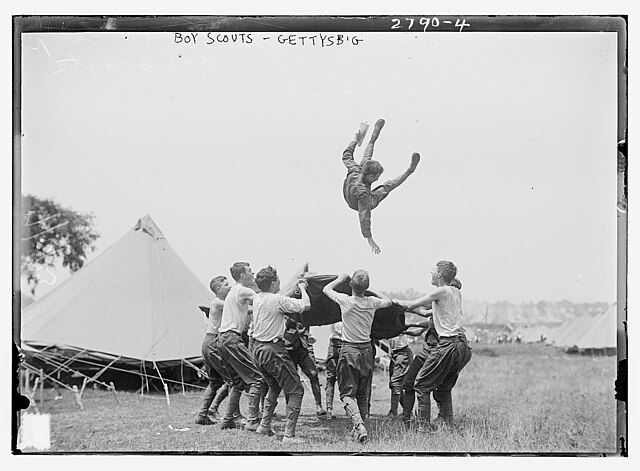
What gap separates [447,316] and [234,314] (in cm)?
145

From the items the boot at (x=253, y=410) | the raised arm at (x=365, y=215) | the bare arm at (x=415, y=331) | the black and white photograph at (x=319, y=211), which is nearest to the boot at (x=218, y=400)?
the black and white photograph at (x=319, y=211)

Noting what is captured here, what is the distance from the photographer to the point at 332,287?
22.8ft

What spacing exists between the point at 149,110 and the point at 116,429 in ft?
7.33

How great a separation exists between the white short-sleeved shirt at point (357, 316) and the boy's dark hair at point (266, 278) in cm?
47

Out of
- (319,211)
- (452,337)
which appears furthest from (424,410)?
(319,211)

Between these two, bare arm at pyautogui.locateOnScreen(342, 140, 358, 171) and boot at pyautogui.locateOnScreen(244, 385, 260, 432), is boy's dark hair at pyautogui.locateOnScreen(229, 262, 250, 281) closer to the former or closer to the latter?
boot at pyautogui.locateOnScreen(244, 385, 260, 432)

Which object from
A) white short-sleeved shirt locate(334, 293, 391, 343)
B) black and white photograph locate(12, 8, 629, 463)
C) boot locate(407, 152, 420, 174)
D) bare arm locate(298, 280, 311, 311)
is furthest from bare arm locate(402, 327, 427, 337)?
boot locate(407, 152, 420, 174)

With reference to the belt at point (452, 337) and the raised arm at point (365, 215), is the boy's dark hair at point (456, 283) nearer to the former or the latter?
the belt at point (452, 337)

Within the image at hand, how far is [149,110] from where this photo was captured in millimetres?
7172

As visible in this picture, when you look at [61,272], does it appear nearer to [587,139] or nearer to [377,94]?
[377,94]

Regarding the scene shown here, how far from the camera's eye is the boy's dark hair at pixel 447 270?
7.01m

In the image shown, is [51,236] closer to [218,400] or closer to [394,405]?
[218,400]

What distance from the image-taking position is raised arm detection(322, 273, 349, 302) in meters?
6.90

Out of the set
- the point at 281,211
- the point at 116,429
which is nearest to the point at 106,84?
the point at 281,211
